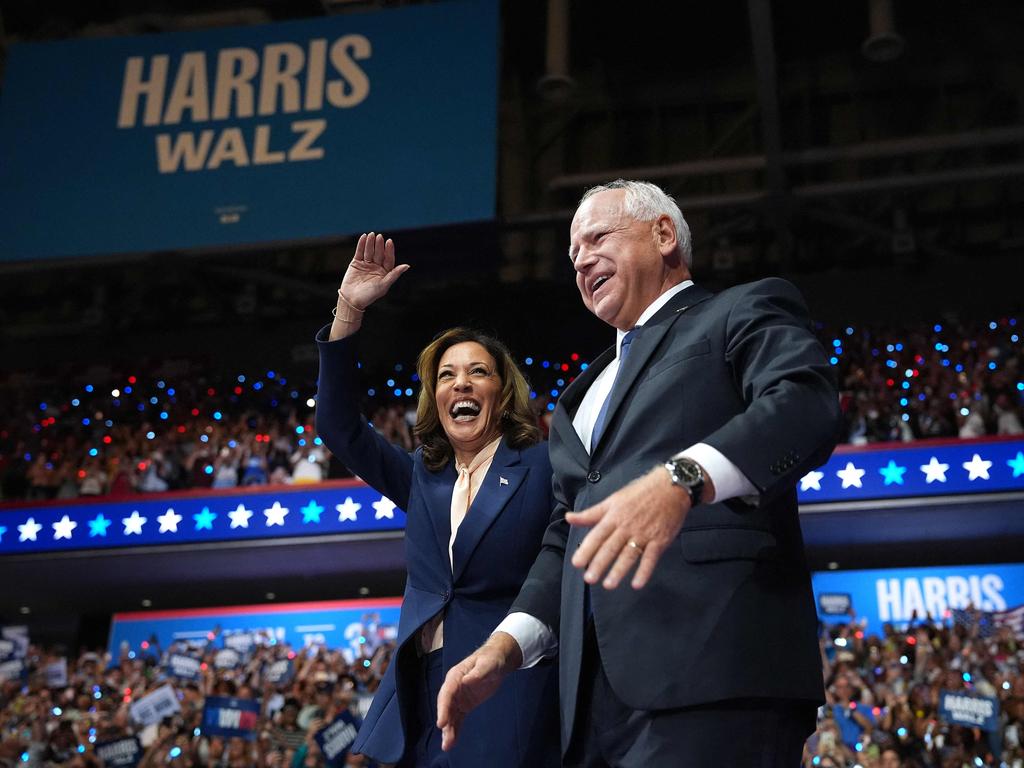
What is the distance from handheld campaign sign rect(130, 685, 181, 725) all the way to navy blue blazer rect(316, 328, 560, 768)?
603 cm

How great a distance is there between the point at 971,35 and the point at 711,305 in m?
14.2

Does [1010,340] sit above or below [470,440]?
above

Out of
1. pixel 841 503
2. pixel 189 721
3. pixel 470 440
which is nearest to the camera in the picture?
pixel 470 440

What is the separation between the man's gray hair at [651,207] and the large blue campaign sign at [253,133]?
906 centimetres

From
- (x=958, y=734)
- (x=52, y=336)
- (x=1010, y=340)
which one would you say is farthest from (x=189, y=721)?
(x=52, y=336)

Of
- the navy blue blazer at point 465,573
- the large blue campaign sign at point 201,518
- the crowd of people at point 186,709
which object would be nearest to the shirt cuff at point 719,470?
the navy blue blazer at point 465,573

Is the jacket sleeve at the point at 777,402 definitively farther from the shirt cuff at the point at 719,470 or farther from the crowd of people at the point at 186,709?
the crowd of people at the point at 186,709

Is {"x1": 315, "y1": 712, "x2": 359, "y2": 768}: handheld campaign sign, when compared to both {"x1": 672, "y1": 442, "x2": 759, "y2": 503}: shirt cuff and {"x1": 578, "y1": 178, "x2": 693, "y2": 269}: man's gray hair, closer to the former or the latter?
{"x1": 578, "y1": 178, "x2": 693, "y2": 269}: man's gray hair

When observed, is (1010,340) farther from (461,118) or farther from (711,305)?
(711,305)

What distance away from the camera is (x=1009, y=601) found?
10.2 m

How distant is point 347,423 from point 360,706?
607 cm

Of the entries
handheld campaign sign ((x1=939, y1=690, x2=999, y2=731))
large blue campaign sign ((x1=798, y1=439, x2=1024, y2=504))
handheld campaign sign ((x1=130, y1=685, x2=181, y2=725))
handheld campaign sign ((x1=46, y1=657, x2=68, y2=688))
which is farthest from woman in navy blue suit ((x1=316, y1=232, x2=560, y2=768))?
handheld campaign sign ((x1=46, y1=657, x2=68, y2=688))

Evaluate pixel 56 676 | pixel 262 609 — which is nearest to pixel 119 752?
pixel 56 676

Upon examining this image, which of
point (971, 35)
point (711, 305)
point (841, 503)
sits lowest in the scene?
point (711, 305)
